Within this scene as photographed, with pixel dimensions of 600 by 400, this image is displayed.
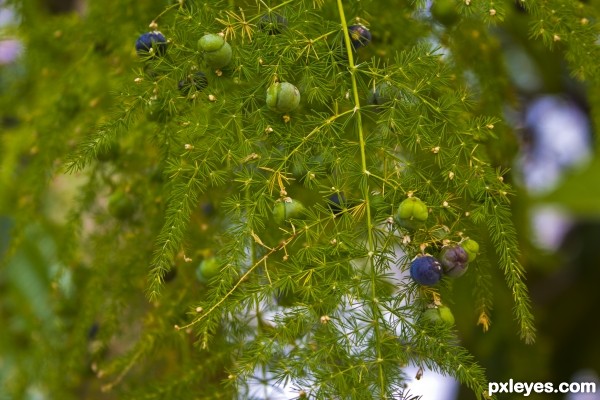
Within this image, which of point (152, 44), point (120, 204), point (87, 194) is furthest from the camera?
point (87, 194)

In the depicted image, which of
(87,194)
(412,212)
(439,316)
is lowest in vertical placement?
(87,194)

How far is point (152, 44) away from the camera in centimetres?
96

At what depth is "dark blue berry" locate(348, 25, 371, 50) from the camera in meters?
0.97

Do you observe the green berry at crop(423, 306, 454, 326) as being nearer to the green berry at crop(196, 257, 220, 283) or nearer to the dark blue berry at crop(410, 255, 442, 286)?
the dark blue berry at crop(410, 255, 442, 286)

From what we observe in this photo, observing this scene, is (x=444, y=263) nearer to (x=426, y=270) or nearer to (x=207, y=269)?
(x=426, y=270)

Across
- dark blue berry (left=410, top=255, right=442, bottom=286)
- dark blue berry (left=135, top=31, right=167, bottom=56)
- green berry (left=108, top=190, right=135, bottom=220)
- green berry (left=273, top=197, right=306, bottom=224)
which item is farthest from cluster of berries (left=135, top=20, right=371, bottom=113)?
green berry (left=108, top=190, right=135, bottom=220)

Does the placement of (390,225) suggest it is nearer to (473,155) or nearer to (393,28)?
(473,155)

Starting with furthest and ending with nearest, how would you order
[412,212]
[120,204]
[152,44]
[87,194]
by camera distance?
[87,194] < [120,204] < [152,44] < [412,212]

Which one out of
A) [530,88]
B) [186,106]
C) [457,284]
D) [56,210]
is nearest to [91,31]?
[186,106]

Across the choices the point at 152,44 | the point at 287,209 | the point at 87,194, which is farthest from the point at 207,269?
the point at 87,194

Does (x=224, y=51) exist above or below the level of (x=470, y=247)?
above

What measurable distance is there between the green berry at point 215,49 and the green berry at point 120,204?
0.41 metres

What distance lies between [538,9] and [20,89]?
1240 millimetres

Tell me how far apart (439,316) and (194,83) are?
1.28 feet
